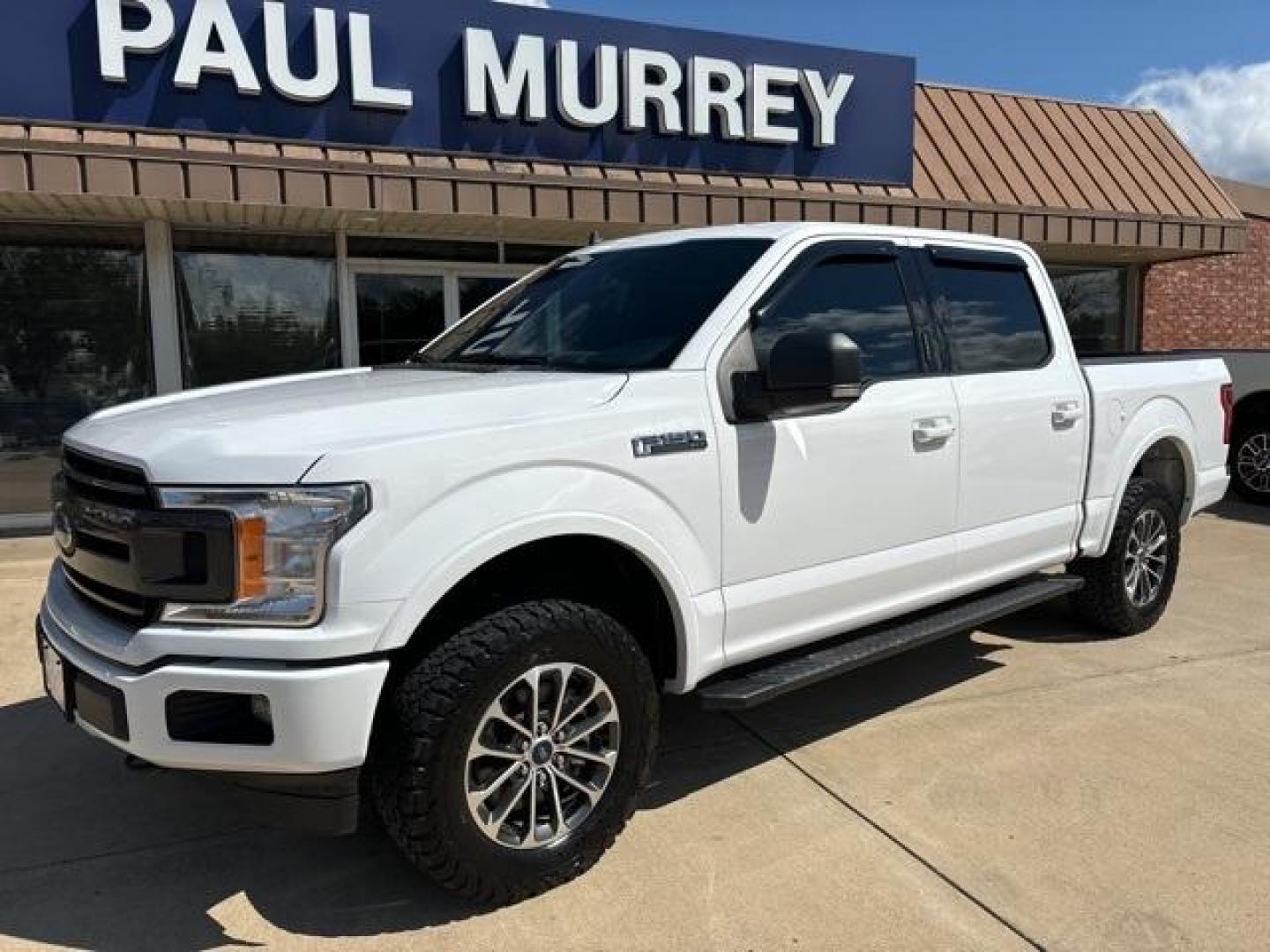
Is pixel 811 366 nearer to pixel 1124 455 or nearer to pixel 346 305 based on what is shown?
pixel 1124 455

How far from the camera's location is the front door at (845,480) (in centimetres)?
330

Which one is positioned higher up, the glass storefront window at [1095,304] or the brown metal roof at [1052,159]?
the brown metal roof at [1052,159]

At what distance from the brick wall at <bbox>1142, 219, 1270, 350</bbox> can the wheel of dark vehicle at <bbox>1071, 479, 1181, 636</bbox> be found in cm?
879

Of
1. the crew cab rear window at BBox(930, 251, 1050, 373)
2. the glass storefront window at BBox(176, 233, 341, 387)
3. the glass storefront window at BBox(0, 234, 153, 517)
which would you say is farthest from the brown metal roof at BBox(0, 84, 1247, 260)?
the crew cab rear window at BBox(930, 251, 1050, 373)

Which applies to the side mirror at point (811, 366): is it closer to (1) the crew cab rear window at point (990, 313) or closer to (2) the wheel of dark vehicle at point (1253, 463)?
(1) the crew cab rear window at point (990, 313)

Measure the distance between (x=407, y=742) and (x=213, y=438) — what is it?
90cm

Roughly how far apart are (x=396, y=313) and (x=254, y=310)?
129 centimetres

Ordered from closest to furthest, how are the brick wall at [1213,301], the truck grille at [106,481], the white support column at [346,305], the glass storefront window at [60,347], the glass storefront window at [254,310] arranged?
the truck grille at [106,481] < the glass storefront window at [60,347] < the glass storefront window at [254,310] < the white support column at [346,305] < the brick wall at [1213,301]

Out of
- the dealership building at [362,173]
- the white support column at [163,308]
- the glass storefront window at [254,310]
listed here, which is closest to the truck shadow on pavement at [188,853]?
the dealership building at [362,173]

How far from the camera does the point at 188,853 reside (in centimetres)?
321

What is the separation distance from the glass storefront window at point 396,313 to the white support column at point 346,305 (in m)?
0.07

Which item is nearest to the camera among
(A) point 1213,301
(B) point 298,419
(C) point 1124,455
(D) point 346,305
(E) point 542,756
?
(B) point 298,419

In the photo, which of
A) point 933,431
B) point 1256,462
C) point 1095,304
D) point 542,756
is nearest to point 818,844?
point 542,756

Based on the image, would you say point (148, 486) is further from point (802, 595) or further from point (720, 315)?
point (802, 595)
